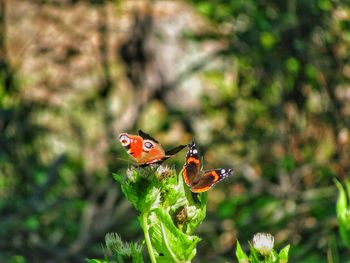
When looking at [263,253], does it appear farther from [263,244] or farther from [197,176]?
[197,176]

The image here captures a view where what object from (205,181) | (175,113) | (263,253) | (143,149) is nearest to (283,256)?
(263,253)

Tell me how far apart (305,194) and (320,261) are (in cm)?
88

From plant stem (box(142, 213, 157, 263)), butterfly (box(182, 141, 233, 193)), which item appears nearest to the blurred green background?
butterfly (box(182, 141, 233, 193))

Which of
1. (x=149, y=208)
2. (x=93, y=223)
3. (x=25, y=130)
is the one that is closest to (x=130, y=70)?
(x=25, y=130)

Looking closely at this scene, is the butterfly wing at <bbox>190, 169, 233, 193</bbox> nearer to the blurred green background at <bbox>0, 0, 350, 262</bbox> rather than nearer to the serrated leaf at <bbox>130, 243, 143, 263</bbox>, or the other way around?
the serrated leaf at <bbox>130, 243, 143, 263</bbox>

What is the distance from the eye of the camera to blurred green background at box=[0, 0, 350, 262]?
15.8ft

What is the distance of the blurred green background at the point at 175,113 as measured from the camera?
4.82 meters

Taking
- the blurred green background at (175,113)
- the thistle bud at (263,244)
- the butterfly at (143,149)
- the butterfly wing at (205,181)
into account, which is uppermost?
the butterfly at (143,149)

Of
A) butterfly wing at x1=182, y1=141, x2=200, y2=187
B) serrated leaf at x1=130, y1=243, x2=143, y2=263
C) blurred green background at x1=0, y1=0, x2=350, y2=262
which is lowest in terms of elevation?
blurred green background at x1=0, y1=0, x2=350, y2=262

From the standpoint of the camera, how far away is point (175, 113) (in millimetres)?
6039

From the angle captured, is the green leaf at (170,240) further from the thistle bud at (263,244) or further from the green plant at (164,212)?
the thistle bud at (263,244)

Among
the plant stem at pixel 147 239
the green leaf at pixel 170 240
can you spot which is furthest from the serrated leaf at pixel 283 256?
the plant stem at pixel 147 239

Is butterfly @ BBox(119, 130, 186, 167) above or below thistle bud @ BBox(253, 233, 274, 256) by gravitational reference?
above

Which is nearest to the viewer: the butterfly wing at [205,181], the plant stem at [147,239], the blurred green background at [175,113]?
the plant stem at [147,239]
